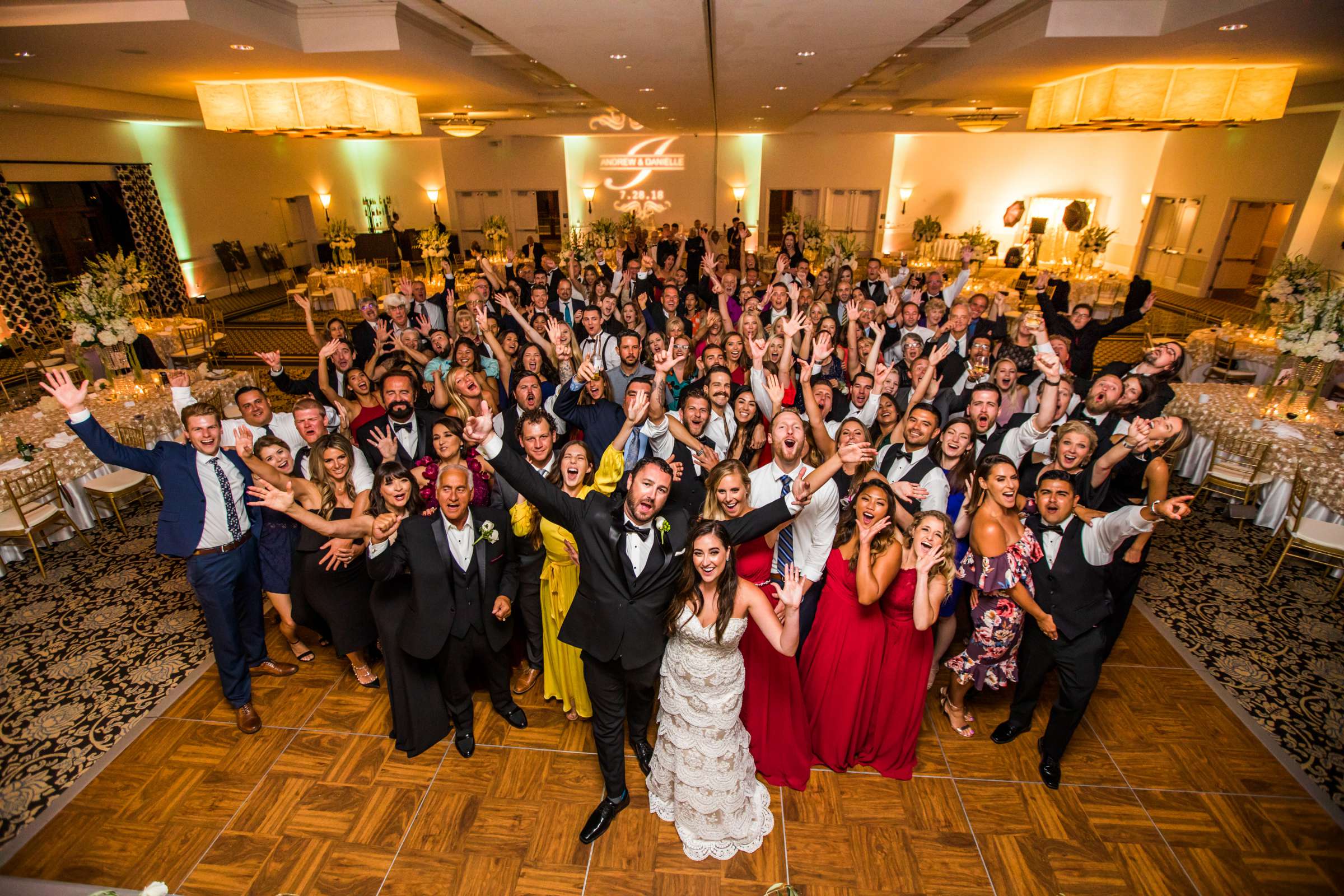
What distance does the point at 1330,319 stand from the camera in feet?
17.1

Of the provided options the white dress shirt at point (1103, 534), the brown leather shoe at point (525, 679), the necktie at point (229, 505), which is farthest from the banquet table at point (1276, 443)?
the necktie at point (229, 505)

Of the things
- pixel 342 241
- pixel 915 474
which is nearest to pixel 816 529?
pixel 915 474

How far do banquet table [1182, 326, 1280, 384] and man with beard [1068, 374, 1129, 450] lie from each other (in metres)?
4.92

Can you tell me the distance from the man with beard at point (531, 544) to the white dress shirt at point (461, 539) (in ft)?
0.97

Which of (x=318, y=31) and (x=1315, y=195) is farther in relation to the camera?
(x=1315, y=195)

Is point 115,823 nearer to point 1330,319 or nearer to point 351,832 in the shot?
point 351,832

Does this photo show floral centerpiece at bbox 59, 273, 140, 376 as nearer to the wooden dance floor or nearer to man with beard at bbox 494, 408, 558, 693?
the wooden dance floor

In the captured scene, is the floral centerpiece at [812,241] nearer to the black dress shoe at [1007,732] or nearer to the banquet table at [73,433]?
the black dress shoe at [1007,732]

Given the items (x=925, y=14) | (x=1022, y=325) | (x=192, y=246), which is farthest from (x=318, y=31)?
(x=192, y=246)

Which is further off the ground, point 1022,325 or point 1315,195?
point 1315,195

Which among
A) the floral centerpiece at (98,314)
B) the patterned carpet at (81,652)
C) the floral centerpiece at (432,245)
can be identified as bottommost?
the patterned carpet at (81,652)

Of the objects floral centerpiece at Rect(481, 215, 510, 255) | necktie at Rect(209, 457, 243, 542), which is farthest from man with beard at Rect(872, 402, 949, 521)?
floral centerpiece at Rect(481, 215, 510, 255)

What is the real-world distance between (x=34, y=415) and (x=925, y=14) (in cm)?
856

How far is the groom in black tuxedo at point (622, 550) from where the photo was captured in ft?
8.52
